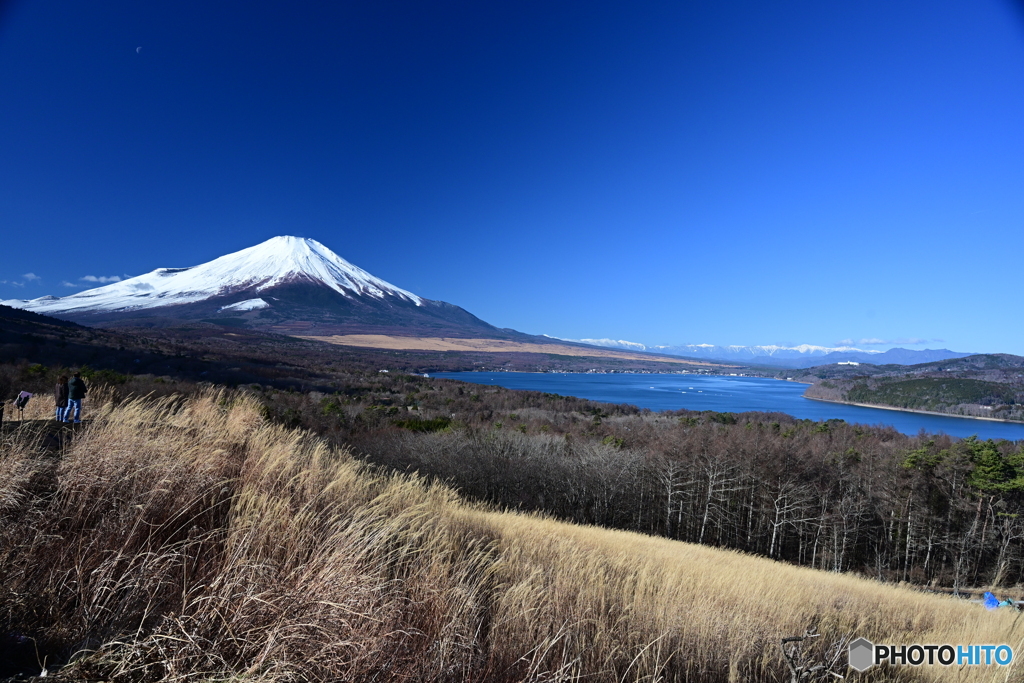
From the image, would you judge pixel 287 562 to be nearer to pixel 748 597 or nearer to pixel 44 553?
pixel 44 553

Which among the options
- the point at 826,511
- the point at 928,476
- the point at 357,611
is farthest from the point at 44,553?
the point at 928,476

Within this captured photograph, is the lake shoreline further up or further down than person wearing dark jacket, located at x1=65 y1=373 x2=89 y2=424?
further down

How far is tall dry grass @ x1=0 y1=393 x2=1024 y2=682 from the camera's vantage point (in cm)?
215

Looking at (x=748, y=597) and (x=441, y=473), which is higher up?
(x=748, y=597)

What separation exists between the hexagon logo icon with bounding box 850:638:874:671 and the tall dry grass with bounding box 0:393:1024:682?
170 mm

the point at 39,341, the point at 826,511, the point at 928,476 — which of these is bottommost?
the point at 826,511

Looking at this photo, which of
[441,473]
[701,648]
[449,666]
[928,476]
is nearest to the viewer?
[449,666]

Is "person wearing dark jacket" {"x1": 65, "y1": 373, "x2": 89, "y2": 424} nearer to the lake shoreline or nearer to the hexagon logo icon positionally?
the hexagon logo icon

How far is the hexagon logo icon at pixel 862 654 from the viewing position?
12.1 ft

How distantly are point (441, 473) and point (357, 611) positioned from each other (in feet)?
68.7

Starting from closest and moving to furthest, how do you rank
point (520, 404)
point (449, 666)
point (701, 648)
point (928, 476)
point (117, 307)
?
point (449, 666) < point (701, 648) < point (928, 476) < point (520, 404) < point (117, 307)

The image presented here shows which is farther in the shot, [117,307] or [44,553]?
[117,307]

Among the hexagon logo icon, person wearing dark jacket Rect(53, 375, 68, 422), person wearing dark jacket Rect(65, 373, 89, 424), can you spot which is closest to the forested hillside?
the hexagon logo icon

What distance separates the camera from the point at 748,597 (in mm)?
4449
